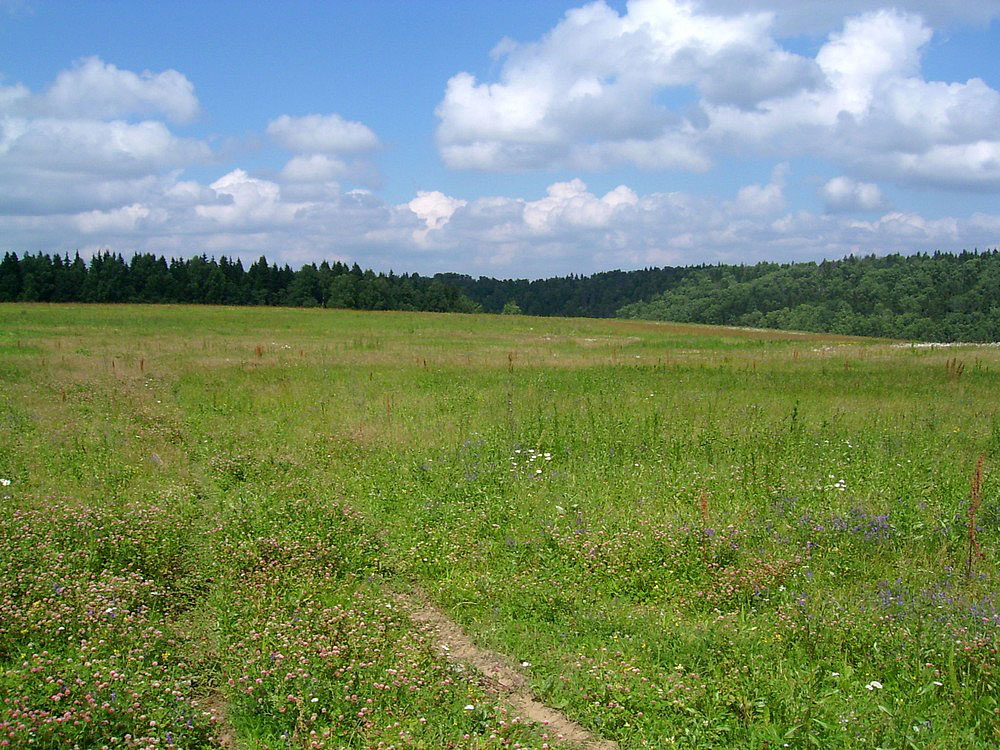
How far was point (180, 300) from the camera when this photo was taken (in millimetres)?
102500

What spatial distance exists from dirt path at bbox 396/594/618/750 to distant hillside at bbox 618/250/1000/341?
103366 millimetres

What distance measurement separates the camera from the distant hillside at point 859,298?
365 feet

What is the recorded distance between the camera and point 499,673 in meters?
5.61

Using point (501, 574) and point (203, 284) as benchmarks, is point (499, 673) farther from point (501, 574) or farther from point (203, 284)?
point (203, 284)

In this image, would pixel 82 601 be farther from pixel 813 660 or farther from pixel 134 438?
pixel 134 438

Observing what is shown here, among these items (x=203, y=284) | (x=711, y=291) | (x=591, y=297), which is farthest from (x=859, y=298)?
(x=203, y=284)

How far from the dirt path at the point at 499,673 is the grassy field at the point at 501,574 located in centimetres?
10

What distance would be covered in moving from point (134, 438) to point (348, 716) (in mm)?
9494

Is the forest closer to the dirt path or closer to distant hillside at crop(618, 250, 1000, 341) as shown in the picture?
distant hillside at crop(618, 250, 1000, 341)

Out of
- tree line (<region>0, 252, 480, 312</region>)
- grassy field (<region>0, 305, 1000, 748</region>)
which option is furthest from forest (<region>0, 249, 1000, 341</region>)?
grassy field (<region>0, 305, 1000, 748</region>)

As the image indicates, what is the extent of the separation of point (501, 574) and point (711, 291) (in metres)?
166

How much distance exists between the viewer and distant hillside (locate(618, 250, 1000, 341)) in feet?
365

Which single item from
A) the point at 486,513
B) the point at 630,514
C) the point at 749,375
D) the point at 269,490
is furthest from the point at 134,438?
the point at 749,375

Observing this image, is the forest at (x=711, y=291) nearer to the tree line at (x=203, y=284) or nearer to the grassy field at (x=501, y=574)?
the tree line at (x=203, y=284)
